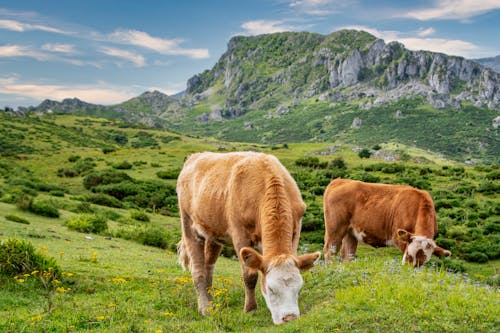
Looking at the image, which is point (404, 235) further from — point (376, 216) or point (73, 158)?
point (73, 158)

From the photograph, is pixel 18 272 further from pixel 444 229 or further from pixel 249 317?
pixel 444 229

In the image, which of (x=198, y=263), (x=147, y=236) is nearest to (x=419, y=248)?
(x=198, y=263)

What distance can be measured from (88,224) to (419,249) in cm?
1634

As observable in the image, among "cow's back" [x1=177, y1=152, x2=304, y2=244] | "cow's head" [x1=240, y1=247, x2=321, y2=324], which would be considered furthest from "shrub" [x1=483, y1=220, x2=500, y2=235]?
"cow's head" [x1=240, y1=247, x2=321, y2=324]

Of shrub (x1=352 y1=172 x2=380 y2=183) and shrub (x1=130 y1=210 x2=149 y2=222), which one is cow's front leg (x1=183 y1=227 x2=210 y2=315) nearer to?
shrub (x1=130 y1=210 x2=149 y2=222)

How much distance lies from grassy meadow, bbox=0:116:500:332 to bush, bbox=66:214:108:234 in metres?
0.05

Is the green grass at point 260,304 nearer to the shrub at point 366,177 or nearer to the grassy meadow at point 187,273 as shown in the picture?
the grassy meadow at point 187,273

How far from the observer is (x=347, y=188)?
1647 centimetres

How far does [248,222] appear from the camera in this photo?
26.9ft

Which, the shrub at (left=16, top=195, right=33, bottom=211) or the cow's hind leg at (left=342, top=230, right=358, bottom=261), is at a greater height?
the shrub at (left=16, top=195, right=33, bottom=211)

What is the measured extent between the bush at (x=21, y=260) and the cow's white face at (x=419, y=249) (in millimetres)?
10337

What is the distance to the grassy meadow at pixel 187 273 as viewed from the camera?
7.04 meters

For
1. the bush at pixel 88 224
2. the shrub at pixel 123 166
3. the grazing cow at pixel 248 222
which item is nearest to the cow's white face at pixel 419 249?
the grazing cow at pixel 248 222

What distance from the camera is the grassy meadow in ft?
23.1
